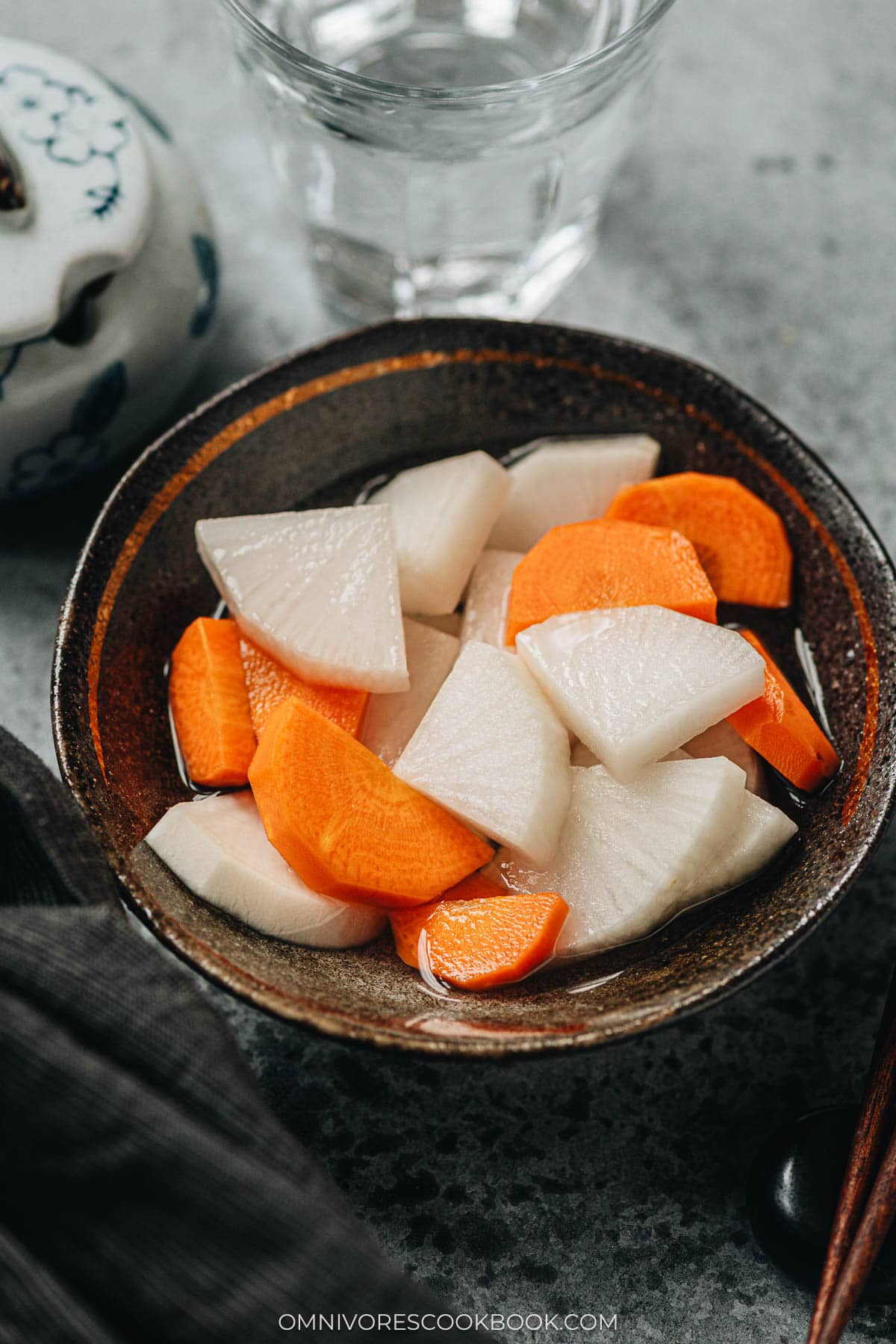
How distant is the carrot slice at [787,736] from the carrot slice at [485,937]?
0.72 feet

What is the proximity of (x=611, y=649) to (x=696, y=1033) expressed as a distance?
1.19ft

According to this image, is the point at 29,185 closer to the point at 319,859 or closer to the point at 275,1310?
the point at 319,859

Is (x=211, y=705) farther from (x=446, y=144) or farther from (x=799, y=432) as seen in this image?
(x=799, y=432)

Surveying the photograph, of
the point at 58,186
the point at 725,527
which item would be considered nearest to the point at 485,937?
the point at 725,527

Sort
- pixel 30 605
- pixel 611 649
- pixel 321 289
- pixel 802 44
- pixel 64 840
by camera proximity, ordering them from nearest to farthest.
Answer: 1. pixel 64 840
2. pixel 611 649
3. pixel 30 605
4. pixel 321 289
5. pixel 802 44

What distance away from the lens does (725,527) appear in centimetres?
108

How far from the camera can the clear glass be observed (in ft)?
3.81

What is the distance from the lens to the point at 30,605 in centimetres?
128

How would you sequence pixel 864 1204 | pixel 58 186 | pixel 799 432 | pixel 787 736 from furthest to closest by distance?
pixel 799 432 < pixel 58 186 < pixel 787 736 < pixel 864 1204

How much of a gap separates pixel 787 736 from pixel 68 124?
0.88 meters

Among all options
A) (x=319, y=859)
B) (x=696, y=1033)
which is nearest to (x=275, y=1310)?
(x=319, y=859)

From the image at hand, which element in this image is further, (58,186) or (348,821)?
(58,186)

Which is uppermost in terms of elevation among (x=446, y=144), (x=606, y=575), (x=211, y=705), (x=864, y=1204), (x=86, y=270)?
(x=446, y=144)

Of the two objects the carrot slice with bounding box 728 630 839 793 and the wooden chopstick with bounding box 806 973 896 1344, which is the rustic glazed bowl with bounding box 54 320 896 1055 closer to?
the carrot slice with bounding box 728 630 839 793
